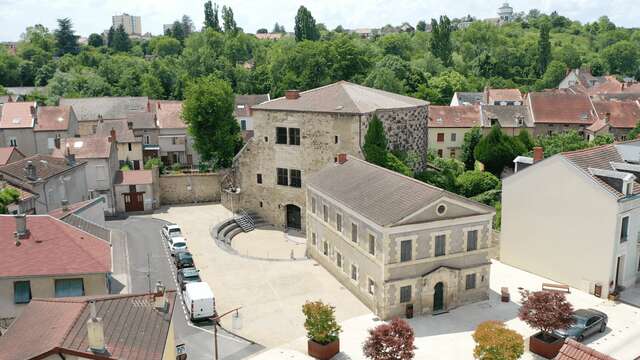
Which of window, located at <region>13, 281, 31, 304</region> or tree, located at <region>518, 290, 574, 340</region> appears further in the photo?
tree, located at <region>518, 290, 574, 340</region>

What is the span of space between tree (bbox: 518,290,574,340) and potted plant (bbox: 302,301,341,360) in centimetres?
867

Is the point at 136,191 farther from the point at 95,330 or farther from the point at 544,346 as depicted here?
the point at 544,346

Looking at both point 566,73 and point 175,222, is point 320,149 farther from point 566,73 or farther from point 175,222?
point 566,73

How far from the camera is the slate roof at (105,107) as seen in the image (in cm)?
8144

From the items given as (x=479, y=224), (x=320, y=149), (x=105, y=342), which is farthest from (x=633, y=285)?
(x=105, y=342)

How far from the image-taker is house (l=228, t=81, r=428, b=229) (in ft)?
147

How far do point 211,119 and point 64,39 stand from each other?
426ft

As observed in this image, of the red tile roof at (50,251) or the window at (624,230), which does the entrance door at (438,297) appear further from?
the red tile roof at (50,251)

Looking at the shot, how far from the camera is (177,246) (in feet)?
130

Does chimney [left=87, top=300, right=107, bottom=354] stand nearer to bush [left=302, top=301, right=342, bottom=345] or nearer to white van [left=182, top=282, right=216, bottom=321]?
bush [left=302, top=301, right=342, bottom=345]

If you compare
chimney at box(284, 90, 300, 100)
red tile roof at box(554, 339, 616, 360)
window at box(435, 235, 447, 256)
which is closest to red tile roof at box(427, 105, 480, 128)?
chimney at box(284, 90, 300, 100)

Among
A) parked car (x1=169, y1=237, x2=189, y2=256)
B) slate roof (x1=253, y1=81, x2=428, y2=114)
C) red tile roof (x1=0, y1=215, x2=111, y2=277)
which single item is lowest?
parked car (x1=169, y1=237, x2=189, y2=256)

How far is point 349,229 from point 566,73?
12241 cm

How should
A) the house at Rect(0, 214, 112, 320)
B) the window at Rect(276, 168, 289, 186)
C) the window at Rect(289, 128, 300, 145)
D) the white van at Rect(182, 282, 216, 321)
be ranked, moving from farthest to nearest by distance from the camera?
the window at Rect(276, 168, 289, 186) < the window at Rect(289, 128, 300, 145) < the white van at Rect(182, 282, 216, 321) < the house at Rect(0, 214, 112, 320)
